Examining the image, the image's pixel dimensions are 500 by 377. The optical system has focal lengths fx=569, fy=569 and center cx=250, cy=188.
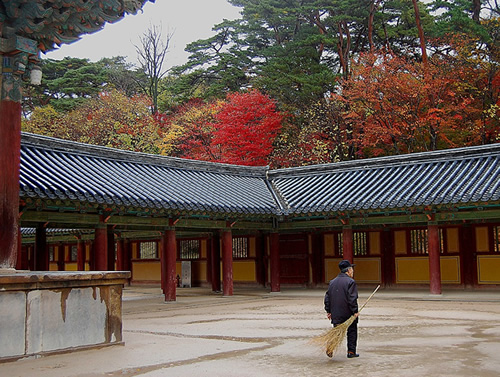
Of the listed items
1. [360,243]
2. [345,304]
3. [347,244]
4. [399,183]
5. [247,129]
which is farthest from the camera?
[247,129]

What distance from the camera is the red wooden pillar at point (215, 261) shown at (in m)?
23.2

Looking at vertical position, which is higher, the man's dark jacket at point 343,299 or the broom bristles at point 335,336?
the man's dark jacket at point 343,299

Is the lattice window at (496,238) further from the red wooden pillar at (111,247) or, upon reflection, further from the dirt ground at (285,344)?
the red wooden pillar at (111,247)

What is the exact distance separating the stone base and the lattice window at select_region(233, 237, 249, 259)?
15.7 metres

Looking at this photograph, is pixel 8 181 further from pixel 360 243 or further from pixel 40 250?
pixel 360 243

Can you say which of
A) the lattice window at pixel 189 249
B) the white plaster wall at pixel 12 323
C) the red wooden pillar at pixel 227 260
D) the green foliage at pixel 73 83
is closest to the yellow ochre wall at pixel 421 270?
the red wooden pillar at pixel 227 260

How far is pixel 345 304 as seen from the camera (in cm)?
836

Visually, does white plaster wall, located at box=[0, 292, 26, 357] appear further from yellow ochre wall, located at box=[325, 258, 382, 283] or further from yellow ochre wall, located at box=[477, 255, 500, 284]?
yellow ochre wall, located at box=[477, 255, 500, 284]

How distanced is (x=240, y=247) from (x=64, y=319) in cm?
1701

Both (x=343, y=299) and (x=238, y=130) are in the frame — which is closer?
(x=343, y=299)

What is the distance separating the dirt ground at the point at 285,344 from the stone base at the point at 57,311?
21 cm

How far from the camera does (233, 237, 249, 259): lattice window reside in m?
25.4

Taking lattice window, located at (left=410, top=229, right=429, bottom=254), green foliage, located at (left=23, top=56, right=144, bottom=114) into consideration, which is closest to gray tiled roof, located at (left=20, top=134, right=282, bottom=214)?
lattice window, located at (left=410, top=229, right=429, bottom=254)

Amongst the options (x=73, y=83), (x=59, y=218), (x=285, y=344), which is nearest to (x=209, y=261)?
(x=59, y=218)
